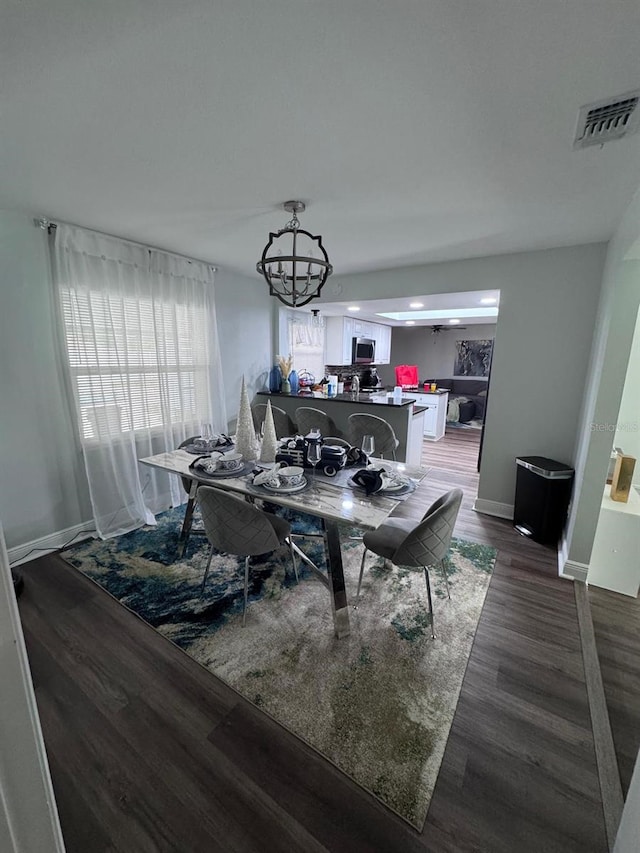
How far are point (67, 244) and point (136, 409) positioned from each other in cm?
132

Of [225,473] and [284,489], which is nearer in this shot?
[284,489]

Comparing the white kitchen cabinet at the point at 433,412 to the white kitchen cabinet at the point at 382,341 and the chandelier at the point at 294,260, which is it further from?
the chandelier at the point at 294,260

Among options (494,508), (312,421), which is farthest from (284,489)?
(494,508)

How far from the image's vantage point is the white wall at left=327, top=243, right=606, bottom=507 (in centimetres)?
279

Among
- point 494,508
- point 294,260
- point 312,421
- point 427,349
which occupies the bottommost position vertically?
point 494,508

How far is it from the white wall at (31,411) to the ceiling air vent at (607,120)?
319 cm

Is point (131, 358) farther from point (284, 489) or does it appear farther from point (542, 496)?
point (542, 496)

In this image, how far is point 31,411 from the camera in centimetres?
253

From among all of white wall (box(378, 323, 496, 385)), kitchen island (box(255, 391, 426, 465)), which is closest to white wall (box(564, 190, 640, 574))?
kitchen island (box(255, 391, 426, 465))

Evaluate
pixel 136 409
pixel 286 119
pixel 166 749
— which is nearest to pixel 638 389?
pixel 286 119

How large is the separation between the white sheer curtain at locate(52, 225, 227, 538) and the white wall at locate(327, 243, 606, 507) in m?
2.51

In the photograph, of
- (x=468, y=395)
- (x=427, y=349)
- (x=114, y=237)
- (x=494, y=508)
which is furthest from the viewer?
(x=427, y=349)

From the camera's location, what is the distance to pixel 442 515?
5.60ft

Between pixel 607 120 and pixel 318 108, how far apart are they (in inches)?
42.0
